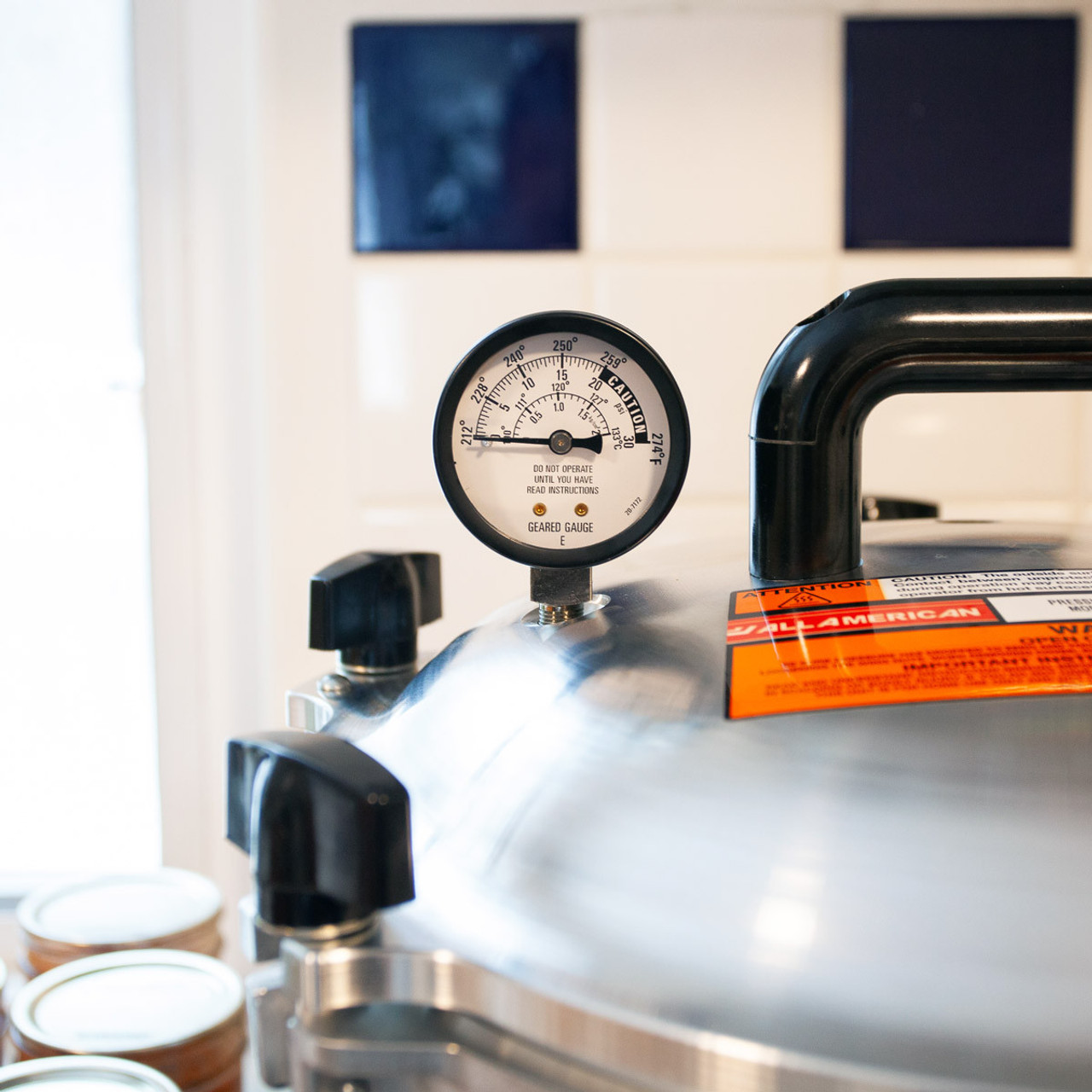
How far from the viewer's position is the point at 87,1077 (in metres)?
0.52

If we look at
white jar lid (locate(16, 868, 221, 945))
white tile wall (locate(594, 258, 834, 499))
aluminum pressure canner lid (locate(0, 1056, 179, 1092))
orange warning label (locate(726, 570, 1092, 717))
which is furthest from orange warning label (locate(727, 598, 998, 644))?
white tile wall (locate(594, 258, 834, 499))

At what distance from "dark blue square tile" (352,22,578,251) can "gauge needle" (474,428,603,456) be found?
0.76 metres

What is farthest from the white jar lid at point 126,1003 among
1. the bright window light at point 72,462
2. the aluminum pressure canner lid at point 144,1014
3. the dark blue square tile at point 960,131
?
the dark blue square tile at point 960,131

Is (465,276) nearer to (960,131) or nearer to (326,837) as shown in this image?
(960,131)

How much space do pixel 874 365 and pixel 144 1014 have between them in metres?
0.55

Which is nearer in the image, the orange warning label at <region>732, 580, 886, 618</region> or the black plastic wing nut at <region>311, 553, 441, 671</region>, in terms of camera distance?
the orange warning label at <region>732, 580, 886, 618</region>

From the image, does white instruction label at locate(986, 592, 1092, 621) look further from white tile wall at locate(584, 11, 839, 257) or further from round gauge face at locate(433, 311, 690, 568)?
white tile wall at locate(584, 11, 839, 257)

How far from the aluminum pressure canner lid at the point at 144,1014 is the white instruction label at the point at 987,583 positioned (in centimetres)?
45

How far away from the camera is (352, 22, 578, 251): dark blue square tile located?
1122 mm

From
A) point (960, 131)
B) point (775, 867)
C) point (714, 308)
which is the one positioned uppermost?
point (960, 131)

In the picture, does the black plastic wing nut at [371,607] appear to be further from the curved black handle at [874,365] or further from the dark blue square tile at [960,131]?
the dark blue square tile at [960,131]

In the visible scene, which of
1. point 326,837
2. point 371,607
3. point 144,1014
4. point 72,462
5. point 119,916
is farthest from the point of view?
point 72,462

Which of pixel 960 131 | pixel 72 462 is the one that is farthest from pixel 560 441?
pixel 72 462

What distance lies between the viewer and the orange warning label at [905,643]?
1.07ft
